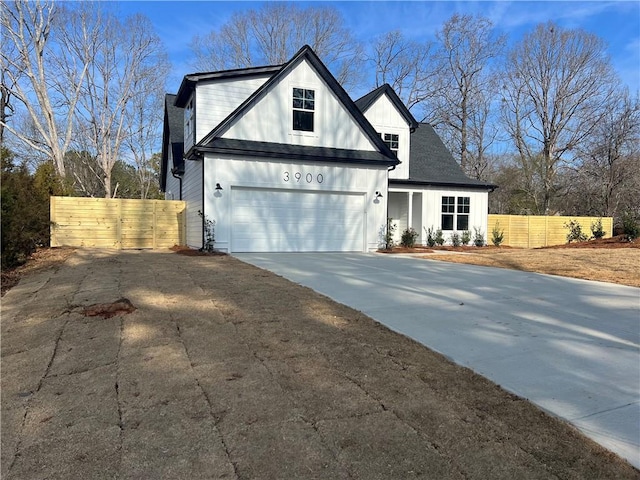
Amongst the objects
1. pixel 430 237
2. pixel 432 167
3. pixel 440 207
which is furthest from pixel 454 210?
pixel 432 167

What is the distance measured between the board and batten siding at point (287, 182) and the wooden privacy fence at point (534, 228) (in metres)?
8.23

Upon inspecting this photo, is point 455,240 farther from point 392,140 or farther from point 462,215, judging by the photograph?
point 392,140

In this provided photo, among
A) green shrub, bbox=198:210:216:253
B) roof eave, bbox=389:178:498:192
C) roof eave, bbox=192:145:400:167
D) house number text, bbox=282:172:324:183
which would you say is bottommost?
green shrub, bbox=198:210:216:253

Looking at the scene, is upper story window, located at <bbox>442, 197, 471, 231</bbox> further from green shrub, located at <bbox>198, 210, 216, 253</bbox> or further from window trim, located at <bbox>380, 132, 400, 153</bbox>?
green shrub, located at <bbox>198, 210, 216, 253</bbox>

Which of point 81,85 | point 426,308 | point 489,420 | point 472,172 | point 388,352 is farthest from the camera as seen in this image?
point 472,172

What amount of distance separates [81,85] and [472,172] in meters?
29.7

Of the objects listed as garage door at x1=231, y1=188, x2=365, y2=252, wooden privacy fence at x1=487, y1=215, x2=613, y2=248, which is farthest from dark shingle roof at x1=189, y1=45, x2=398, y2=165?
wooden privacy fence at x1=487, y1=215, x2=613, y2=248

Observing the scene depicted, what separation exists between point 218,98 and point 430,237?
10.3 meters

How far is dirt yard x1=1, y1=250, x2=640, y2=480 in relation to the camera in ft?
7.97

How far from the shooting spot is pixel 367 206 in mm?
15398

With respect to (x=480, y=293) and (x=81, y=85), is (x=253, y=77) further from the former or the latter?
(x=81, y=85)

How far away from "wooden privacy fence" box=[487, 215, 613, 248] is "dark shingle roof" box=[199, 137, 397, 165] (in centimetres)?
901

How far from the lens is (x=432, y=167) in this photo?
20.0 metres

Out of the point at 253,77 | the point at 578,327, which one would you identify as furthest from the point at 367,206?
the point at 578,327
